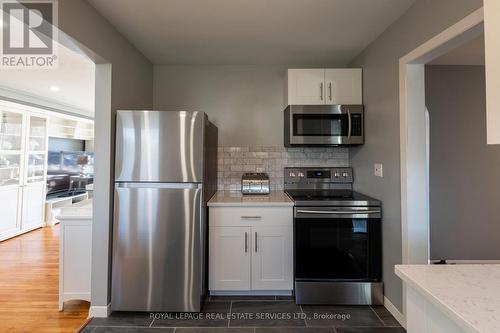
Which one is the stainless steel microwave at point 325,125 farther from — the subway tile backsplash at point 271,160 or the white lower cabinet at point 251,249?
the white lower cabinet at point 251,249

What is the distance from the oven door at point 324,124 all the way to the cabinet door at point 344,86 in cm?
10

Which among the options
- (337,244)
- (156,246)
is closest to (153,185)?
(156,246)

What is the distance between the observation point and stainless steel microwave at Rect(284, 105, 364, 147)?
2.72 metres

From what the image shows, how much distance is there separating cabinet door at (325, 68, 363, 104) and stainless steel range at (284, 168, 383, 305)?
108cm

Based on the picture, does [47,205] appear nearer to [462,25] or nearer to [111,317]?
[111,317]

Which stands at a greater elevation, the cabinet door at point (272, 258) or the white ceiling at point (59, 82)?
the white ceiling at point (59, 82)

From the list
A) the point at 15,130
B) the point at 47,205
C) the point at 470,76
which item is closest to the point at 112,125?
the point at 15,130

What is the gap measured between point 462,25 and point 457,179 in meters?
2.12

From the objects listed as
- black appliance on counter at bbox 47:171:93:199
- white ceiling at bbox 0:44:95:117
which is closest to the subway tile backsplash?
white ceiling at bbox 0:44:95:117

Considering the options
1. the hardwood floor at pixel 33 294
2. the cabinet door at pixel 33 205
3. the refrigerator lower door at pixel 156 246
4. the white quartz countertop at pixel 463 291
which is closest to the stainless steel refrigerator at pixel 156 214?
the refrigerator lower door at pixel 156 246

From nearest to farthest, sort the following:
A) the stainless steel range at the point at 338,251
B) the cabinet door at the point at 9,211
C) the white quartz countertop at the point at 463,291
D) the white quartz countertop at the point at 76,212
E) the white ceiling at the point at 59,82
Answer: the white quartz countertop at the point at 463,291 < the white quartz countertop at the point at 76,212 < the stainless steel range at the point at 338,251 < the white ceiling at the point at 59,82 < the cabinet door at the point at 9,211

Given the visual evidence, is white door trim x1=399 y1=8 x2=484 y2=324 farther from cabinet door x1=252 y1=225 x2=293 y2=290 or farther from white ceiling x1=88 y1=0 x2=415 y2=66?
cabinet door x1=252 y1=225 x2=293 y2=290

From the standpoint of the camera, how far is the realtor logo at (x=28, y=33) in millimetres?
1544

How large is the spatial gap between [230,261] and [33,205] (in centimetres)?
433
